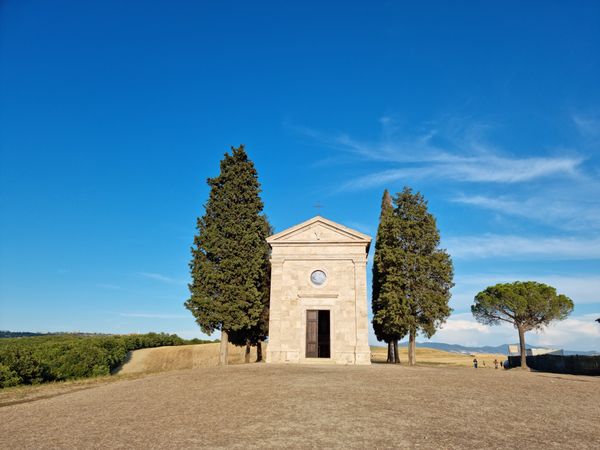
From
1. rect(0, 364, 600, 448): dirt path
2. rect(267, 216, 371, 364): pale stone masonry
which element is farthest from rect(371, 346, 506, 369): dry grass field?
rect(0, 364, 600, 448): dirt path

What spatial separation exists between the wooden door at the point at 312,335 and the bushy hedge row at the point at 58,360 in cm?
1564

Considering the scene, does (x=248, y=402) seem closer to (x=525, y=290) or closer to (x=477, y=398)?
(x=477, y=398)

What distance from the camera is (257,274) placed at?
87.1 ft

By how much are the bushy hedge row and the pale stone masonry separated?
524 inches

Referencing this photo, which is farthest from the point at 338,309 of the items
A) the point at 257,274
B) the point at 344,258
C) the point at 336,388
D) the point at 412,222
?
the point at 336,388

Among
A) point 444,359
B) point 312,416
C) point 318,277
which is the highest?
point 318,277

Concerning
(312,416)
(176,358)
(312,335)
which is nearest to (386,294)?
(312,335)

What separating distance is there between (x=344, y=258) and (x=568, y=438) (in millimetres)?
18694

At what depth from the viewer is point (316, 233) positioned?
27.0 meters

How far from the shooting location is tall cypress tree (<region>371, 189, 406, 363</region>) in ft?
89.7

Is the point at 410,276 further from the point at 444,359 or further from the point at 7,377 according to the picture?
the point at 444,359

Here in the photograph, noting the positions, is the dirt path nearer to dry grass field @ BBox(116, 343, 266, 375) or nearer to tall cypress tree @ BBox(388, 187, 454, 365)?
tall cypress tree @ BBox(388, 187, 454, 365)

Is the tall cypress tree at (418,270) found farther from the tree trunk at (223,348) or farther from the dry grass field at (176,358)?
the dry grass field at (176,358)

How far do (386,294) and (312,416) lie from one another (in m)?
19.1
